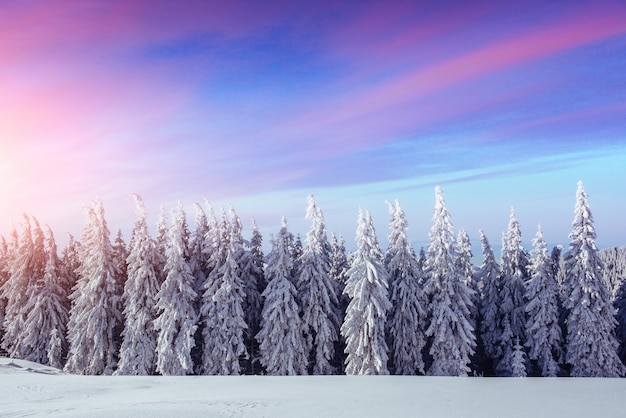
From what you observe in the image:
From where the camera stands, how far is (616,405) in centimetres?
592

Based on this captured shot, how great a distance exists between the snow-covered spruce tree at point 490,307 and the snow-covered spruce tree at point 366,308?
14209 mm

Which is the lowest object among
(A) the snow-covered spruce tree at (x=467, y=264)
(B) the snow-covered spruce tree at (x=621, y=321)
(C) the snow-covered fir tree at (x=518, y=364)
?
(C) the snow-covered fir tree at (x=518, y=364)

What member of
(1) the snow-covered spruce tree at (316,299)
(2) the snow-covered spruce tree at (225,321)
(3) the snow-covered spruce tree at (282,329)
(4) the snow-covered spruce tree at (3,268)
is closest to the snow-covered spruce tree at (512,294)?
(1) the snow-covered spruce tree at (316,299)

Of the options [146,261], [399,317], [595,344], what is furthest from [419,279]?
[146,261]

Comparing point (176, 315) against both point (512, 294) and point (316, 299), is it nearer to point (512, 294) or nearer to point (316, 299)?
point (316, 299)

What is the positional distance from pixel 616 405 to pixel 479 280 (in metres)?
41.4

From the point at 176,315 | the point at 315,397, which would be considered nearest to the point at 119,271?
the point at 176,315

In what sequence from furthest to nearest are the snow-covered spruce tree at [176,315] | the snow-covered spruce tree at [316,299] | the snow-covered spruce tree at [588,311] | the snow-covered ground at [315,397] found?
the snow-covered spruce tree at [316,299]
the snow-covered spruce tree at [588,311]
the snow-covered spruce tree at [176,315]
the snow-covered ground at [315,397]

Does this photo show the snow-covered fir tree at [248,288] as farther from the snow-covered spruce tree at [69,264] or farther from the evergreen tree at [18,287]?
the evergreen tree at [18,287]

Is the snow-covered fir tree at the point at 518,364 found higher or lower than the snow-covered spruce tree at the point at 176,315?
lower

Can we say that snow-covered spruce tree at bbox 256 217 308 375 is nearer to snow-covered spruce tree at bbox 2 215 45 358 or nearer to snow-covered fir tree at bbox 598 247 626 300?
snow-covered spruce tree at bbox 2 215 45 358

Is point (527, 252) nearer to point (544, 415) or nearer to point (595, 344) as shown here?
point (595, 344)

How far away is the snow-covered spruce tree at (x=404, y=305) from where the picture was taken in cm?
3566

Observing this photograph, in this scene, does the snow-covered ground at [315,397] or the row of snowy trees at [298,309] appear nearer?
the snow-covered ground at [315,397]
